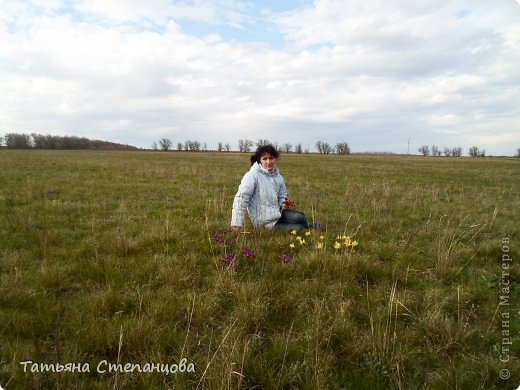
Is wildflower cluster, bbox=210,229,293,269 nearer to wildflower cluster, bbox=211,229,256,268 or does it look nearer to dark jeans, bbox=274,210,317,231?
wildflower cluster, bbox=211,229,256,268

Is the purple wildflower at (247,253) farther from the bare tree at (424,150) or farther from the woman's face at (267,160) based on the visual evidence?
the bare tree at (424,150)

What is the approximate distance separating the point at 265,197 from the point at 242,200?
0.53m

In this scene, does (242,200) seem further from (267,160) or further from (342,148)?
(342,148)

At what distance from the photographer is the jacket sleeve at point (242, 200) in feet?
19.7

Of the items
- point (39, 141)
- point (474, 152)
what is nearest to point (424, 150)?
point (474, 152)

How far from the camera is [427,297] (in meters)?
3.70

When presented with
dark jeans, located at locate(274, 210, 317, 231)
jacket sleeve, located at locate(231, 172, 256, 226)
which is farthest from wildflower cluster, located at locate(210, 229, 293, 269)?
dark jeans, located at locate(274, 210, 317, 231)

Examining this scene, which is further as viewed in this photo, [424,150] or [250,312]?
[424,150]

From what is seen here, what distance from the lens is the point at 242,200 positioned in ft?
20.2

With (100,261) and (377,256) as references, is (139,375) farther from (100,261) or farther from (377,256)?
(377,256)

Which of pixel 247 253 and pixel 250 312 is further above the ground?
pixel 247 253

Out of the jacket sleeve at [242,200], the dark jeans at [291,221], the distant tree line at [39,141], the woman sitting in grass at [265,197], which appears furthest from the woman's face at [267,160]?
the distant tree line at [39,141]

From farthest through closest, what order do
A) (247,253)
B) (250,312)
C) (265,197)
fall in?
(265,197), (247,253), (250,312)

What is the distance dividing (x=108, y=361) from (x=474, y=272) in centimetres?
482
